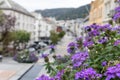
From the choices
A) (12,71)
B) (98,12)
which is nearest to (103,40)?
(12,71)

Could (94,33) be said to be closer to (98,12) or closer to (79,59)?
(79,59)

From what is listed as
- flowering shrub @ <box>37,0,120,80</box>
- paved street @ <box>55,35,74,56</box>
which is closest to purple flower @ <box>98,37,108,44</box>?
flowering shrub @ <box>37,0,120,80</box>

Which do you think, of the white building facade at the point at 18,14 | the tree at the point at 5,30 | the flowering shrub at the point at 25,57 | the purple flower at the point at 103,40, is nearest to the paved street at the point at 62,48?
the flowering shrub at the point at 25,57

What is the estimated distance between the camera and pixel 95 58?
5.36 meters

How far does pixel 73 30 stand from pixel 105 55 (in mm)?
121452

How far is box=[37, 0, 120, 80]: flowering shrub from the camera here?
12.9ft

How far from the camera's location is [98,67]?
4762 mm

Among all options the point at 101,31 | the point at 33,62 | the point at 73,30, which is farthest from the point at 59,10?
the point at 101,31

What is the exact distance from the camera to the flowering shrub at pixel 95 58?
3.92 metres

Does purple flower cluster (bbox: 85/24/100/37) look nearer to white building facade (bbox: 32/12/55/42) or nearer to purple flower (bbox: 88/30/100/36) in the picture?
purple flower (bbox: 88/30/100/36)

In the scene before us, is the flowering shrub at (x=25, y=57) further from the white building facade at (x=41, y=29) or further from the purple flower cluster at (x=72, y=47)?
the white building facade at (x=41, y=29)

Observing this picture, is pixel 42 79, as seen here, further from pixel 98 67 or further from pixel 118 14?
pixel 118 14

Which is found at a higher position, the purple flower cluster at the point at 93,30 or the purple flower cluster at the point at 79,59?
the purple flower cluster at the point at 93,30

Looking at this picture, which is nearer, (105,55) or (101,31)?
(105,55)
